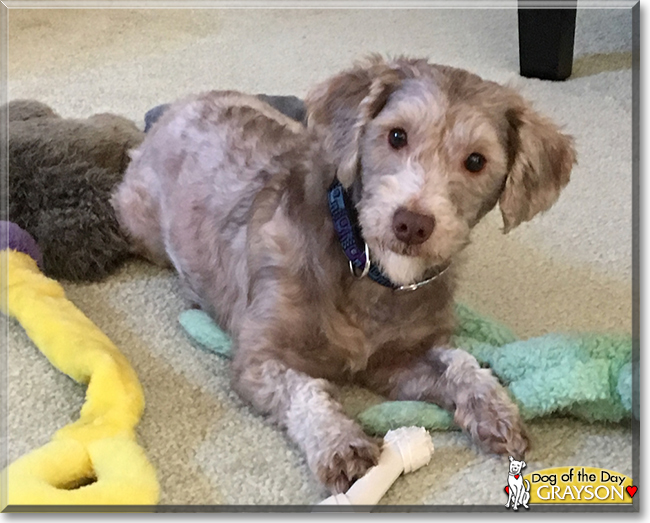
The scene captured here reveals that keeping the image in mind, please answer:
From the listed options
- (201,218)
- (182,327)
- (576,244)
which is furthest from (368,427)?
(576,244)

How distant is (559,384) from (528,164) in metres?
0.46

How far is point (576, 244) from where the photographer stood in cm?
230

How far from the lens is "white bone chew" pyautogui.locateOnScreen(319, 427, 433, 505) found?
1.36 m

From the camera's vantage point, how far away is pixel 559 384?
151cm

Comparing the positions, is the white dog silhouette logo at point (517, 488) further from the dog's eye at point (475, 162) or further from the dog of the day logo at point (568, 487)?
the dog's eye at point (475, 162)

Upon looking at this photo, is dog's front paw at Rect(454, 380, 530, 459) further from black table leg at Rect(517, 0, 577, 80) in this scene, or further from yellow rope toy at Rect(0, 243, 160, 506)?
black table leg at Rect(517, 0, 577, 80)

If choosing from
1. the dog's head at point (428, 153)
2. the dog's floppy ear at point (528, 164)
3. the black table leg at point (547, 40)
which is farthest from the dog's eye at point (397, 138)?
the black table leg at point (547, 40)

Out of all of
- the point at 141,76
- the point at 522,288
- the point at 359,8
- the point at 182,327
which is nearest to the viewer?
the point at 182,327

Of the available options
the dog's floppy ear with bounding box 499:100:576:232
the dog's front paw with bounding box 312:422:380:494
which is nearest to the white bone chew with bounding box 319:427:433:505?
the dog's front paw with bounding box 312:422:380:494

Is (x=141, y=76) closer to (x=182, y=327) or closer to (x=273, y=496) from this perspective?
(x=182, y=327)

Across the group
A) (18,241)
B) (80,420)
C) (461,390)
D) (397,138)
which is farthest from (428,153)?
(18,241)

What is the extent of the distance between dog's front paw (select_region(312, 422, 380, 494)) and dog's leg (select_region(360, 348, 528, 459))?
0.24 metres

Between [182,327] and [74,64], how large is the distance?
6.42 feet

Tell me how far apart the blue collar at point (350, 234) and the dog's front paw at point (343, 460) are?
356 millimetres
